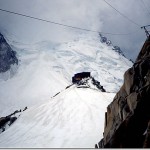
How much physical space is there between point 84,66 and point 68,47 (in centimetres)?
2781

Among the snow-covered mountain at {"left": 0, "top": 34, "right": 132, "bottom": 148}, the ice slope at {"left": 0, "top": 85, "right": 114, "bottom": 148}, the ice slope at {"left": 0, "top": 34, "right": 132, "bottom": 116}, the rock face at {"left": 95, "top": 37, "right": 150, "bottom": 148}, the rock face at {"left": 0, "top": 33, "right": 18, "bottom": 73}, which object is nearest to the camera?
the rock face at {"left": 95, "top": 37, "right": 150, "bottom": 148}

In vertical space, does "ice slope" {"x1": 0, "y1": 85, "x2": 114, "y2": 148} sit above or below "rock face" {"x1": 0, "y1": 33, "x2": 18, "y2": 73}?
below

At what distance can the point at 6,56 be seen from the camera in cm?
18638

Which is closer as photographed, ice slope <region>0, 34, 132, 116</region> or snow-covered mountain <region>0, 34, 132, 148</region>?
snow-covered mountain <region>0, 34, 132, 148</region>

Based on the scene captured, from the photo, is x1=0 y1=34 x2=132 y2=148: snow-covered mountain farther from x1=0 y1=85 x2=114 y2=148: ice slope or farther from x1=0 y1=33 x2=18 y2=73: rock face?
x1=0 y1=33 x2=18 y2=73: rock face

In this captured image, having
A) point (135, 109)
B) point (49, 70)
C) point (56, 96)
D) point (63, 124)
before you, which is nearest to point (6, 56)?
point (49, 70)

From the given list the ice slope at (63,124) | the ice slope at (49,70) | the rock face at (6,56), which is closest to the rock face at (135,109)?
the ice slope at (63,124)

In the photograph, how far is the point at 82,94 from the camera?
153ft

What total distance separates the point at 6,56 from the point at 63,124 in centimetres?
15926

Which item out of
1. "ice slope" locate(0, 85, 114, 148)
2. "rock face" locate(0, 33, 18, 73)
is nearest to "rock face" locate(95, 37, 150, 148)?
"ice slope" locate(0, 85, 114, 148)

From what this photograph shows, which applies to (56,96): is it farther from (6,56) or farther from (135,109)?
(6,56)

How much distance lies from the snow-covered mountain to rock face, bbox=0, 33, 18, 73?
4.82m

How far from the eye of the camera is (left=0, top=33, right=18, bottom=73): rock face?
575ft

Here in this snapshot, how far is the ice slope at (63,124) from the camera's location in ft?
98.6
